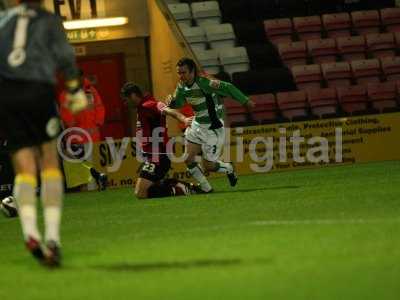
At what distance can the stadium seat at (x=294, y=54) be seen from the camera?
Result: 924 inches

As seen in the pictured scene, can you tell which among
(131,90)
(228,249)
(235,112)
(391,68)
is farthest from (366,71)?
(228,249)

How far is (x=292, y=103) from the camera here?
72.5 feet

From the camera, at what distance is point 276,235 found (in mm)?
9336

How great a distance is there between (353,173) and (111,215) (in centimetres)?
544

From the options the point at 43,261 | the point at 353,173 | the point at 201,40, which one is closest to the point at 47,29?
the point at 43,261

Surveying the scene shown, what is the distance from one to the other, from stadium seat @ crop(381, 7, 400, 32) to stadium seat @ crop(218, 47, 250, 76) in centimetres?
306

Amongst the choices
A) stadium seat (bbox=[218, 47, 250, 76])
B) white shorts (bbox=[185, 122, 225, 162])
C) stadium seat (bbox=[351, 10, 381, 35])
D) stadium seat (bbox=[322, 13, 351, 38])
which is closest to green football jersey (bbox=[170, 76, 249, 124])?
white shorts (bbox=[185, 122, 225, 162])

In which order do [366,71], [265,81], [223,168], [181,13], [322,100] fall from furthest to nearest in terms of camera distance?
[181,13], [366,71], [265,81], [322,100], [223,168]

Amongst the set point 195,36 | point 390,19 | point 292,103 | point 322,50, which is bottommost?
point 292,103

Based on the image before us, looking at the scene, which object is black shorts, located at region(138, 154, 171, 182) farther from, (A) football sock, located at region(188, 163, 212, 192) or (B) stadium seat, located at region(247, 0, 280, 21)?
(B) stadium seat, located at region(247, 0, 280, 21)

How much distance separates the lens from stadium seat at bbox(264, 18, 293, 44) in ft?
79.0

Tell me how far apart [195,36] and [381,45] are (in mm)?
3777

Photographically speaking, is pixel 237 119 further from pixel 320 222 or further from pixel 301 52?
pixel 320 222

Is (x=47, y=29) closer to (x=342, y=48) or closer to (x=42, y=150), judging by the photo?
(x=42, y=150)
